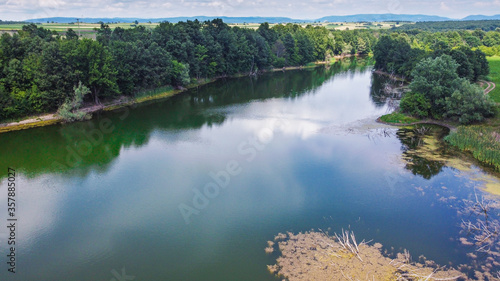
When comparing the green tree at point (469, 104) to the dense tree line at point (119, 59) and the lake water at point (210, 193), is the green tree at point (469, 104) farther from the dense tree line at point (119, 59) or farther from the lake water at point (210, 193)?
the dense tree line at point (119, 59)

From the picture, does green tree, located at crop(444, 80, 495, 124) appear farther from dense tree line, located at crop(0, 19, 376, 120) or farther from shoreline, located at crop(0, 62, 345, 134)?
shoreline, located at crop(0, 62, 345, 134)

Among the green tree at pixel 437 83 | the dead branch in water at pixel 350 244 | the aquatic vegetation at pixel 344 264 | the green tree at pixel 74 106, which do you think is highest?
the green tree at pixel 437 83

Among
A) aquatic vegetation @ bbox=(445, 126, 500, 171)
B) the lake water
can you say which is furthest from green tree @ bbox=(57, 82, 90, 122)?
aquatic vegetation @ bbox=(445, 126, 500, 171)

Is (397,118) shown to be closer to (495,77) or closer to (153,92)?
(153,92)

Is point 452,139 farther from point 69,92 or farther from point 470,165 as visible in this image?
point 69,92

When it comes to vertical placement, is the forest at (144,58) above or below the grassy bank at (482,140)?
above

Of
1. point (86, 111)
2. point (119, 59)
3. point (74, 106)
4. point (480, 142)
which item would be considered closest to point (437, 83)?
point (480, 142)

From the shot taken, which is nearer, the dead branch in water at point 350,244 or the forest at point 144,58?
the dead branch in water at point 350,244

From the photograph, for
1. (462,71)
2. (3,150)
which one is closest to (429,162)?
(462,71)

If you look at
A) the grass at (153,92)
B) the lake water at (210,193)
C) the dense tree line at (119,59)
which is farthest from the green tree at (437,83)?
the grass at (153,92)
